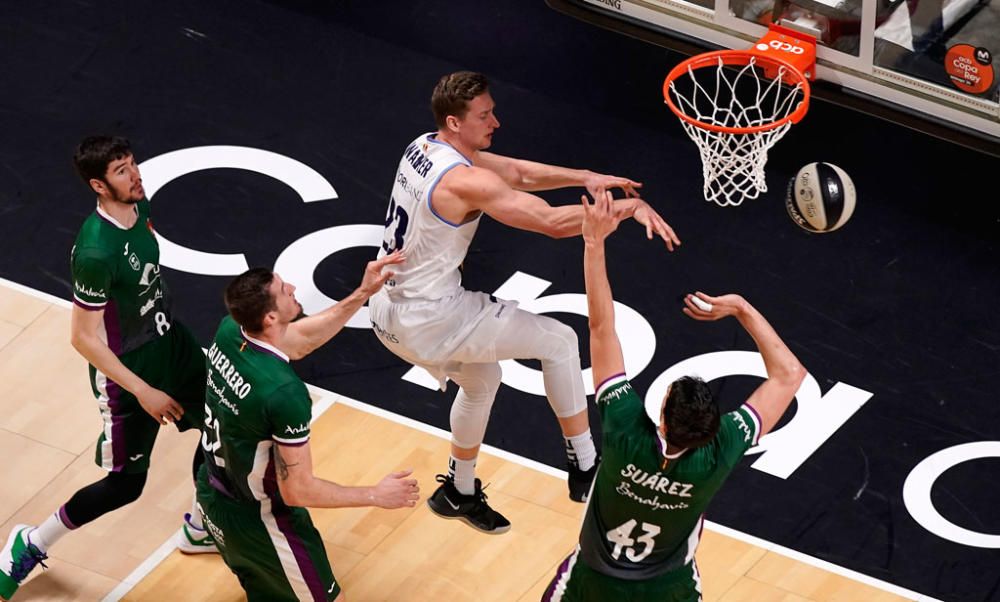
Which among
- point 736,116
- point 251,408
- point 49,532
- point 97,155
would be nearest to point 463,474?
point 251,408

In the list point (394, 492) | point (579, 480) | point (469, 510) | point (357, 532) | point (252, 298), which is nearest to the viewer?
point (252, 298)

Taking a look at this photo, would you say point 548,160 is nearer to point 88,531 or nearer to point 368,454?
point 368,454

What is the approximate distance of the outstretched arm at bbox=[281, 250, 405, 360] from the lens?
8.21 m

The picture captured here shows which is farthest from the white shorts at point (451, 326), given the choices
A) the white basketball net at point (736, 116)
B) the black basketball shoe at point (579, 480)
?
the white basketball net at point (736, 116)

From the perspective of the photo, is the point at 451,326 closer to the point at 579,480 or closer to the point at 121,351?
A: the point at 579,480

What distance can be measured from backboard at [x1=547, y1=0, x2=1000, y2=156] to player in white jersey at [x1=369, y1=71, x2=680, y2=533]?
9.64 feet

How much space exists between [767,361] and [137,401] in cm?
312

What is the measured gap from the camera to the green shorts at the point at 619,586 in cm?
768

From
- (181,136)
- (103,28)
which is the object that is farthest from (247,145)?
(103,28)

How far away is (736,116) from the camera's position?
1182cm

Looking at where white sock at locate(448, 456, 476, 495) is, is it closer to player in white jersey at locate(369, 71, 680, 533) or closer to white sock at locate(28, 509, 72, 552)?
player in white jersey at locate(369, 71, 680, 533)

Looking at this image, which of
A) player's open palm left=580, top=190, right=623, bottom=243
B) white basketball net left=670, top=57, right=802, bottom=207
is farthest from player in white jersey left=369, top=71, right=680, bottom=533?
white basketball net left=670, top=57, right=802, bottom=207

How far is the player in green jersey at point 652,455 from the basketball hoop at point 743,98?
2620 millimetres

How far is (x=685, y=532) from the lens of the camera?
7.62 metres
